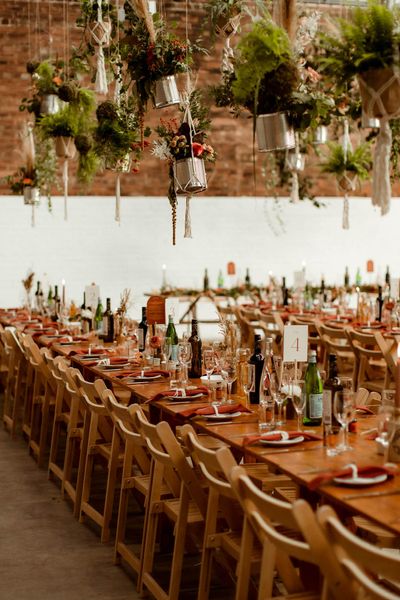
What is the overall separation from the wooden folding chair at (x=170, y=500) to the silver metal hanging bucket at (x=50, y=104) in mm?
5701

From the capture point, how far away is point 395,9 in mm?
3920

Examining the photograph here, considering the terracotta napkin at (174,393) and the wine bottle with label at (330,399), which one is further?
the terracotta napkin at (174,393)

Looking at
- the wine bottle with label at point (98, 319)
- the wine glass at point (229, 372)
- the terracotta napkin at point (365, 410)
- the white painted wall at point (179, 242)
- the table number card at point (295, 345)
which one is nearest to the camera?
the terracotta napkin at point (365, 410)

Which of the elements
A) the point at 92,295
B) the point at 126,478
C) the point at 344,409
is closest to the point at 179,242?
the point at 92,295

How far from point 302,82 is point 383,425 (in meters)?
2.49

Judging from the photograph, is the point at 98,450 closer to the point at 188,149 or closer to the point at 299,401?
the point at 299,401

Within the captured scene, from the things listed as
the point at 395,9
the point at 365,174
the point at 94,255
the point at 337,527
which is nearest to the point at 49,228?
the point at 94,255

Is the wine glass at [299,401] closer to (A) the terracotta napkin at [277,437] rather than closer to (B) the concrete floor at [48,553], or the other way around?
(A) the terracotta napkin at [277,437]

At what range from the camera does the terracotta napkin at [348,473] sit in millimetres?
3070

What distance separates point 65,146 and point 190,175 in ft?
12.9

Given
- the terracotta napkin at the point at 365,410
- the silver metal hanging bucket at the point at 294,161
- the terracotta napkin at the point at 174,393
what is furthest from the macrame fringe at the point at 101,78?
the terracotta napkin at the point at 365,410

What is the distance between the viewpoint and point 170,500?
4105 millimetres

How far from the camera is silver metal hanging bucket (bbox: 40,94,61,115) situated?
9188mm

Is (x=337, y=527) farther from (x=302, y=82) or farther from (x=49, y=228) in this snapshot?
(x=49, y=228)
